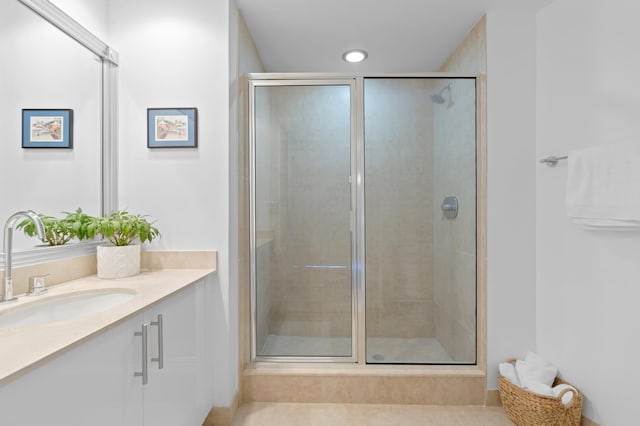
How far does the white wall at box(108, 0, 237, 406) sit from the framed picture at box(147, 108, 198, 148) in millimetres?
32

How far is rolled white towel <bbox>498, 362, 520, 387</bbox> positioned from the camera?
6.56 ft

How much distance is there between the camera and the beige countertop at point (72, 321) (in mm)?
804

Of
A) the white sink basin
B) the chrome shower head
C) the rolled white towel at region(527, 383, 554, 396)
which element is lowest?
the rolled white towel at region(527, 383, 554, 396)

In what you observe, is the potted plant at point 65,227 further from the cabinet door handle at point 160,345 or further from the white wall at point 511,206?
the white wall at point 511,206

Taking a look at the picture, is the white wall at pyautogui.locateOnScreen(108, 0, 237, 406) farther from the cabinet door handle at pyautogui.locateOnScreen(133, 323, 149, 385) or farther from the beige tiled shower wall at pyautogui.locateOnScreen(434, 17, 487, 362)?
the beige tiled shower wall at pyautogui.locateOnScreen(434, 17, 487, 362)

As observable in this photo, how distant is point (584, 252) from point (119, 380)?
2.10 metres

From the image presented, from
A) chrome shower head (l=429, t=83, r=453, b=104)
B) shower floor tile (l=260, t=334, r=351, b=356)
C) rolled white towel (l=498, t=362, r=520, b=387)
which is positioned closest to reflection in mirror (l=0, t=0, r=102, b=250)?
shower floor tile (l=260, t=334, r=351, b=356)

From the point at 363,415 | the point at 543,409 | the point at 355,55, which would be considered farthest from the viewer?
the point at 355,55

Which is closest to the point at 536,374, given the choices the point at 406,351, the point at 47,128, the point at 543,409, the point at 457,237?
the point at 543,409

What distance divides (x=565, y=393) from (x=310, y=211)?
64.8 inches

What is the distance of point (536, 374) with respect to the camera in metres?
1.96

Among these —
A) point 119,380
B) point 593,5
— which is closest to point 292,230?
point 119,380

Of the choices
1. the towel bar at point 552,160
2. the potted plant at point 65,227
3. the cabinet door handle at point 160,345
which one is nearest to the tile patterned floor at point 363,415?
the cabinet door handle at point 160,345

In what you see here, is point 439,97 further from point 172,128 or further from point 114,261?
point 114,261
